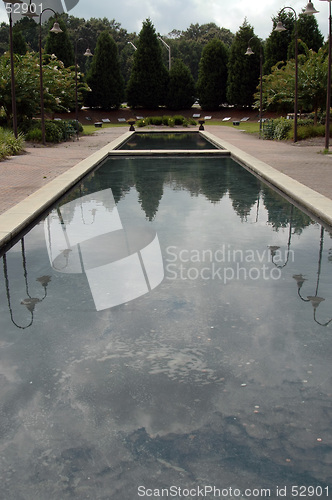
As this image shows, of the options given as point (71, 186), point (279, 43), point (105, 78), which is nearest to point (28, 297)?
point (71, 186)

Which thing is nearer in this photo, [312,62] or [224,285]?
[224,285]

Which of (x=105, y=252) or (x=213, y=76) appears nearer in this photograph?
(x=105, y=252)

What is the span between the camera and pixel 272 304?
5.82 m

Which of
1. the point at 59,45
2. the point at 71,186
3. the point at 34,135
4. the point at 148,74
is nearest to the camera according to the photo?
the point at 71,186

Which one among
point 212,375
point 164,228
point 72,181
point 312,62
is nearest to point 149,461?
point 212,375

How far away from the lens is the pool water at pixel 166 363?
317 centimetres

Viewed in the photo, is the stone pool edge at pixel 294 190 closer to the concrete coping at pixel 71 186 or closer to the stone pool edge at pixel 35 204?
the concrete coping at pixel 71 186

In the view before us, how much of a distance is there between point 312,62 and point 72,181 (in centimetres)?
2059

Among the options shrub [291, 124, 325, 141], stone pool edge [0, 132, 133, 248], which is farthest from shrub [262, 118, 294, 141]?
stone pool edge [0, 132, 133, 248]

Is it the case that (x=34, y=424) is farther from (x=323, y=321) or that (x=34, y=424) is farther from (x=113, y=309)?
(x=323, y=321)

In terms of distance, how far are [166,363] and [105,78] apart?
198 feet

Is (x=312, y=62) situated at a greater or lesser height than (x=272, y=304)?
greater

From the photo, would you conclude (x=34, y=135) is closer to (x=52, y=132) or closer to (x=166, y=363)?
(x=52, y=132)

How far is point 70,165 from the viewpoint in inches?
730
